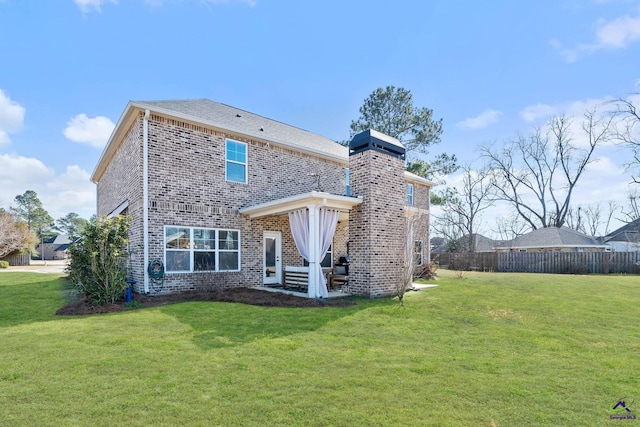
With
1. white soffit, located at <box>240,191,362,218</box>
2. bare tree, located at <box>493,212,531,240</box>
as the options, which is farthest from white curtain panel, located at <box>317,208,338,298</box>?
bare tree, located at <box>493,212,531,240</box>

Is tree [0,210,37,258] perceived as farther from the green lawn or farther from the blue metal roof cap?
the blue metal roof cap

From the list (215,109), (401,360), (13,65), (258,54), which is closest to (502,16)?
(258,54)

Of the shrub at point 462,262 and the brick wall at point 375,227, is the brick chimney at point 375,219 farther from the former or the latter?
the shrub at point 462,262

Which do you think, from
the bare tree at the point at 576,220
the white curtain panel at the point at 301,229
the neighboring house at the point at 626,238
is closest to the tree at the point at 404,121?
the white curtain panel at the point at 301,229

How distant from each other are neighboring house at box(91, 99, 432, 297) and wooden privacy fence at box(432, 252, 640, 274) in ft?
37.6

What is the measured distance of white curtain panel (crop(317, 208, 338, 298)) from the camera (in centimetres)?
939

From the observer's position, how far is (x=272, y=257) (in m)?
12.8

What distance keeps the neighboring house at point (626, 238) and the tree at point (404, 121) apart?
69.7ft

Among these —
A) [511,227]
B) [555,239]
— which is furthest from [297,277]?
[511,227]

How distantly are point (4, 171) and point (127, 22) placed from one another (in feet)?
Answer: 125

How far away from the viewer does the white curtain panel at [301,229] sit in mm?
9703

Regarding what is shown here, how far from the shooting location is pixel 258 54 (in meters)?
14.0

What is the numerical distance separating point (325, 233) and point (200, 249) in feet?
13.6

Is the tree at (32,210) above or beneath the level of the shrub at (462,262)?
above
